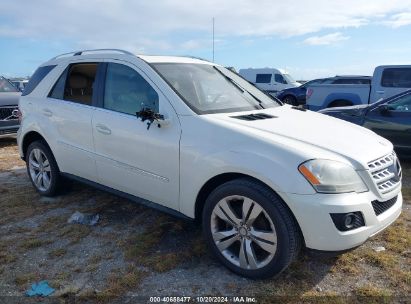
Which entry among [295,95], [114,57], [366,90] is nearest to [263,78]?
[295,95]

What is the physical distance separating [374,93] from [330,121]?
7.61 meters

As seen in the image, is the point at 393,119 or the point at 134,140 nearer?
the point at 134,140

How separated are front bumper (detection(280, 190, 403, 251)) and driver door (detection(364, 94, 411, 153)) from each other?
13.5ft

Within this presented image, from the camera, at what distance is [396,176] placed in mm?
3248

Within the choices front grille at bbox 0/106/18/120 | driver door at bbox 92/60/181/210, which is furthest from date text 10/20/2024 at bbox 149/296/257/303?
front grille at bbox 0/106/18/120

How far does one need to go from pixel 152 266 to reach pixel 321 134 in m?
1.77

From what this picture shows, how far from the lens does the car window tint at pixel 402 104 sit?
643 cm

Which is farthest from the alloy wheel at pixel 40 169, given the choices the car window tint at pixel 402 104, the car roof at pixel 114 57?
the car window tint at pixel 402 104

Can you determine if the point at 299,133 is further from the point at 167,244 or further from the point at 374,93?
the point at 374,93

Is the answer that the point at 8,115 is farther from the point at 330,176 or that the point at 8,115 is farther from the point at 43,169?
the point at 330,176

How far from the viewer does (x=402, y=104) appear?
649cm

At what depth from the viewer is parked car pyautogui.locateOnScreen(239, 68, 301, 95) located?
Answer: 21656 mm

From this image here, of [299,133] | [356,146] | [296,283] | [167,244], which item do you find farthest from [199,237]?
[356,146]

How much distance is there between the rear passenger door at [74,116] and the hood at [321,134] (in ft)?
5.19
